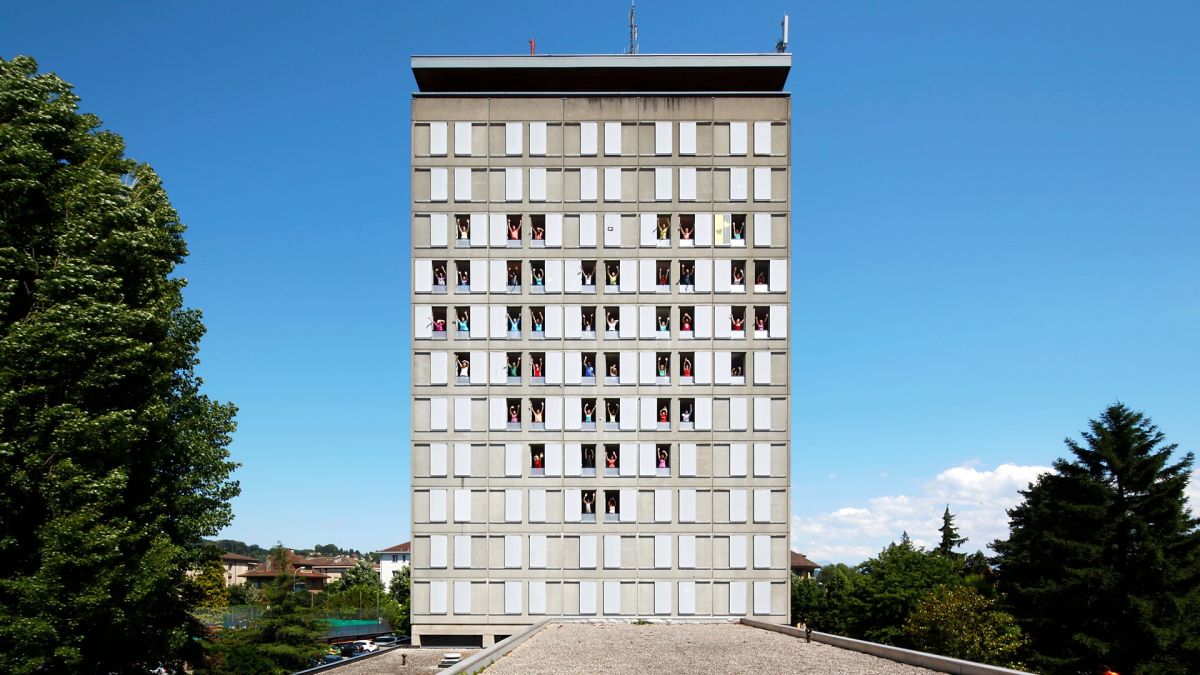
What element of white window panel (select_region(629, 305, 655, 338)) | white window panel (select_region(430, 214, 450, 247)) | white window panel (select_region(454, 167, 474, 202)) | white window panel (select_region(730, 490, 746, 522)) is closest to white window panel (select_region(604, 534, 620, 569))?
white window panel (select_region(730, 490, 746, 522))

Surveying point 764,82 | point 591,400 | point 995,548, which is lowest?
point 995,548

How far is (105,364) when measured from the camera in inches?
989

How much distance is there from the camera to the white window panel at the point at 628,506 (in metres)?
50.6

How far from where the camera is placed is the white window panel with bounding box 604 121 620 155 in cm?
5238

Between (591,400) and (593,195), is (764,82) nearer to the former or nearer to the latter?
(593,195)

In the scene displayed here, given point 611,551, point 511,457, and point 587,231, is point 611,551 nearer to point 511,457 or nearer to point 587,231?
point 511,457

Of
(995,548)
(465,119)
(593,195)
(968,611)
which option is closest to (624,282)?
(593,195)

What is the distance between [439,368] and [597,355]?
8835 mm

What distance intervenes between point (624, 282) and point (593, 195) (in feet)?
17.4

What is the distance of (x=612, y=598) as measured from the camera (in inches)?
1971

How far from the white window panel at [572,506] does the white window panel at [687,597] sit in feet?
22.2

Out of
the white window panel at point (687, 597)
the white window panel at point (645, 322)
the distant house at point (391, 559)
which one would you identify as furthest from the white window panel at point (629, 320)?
the distant house at point (391, 559)

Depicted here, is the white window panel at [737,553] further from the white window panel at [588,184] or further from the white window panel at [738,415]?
the white window panel at [588,184]

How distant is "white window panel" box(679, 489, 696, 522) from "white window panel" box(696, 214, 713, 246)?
45.7 ft
